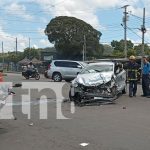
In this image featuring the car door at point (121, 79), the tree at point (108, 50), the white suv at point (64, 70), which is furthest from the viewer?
the tree at point (108, 50)

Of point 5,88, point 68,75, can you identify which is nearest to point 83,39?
point 68,75

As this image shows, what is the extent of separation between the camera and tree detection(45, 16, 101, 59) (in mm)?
82438

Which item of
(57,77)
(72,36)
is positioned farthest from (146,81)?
(72,36)

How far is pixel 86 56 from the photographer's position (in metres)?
85.2

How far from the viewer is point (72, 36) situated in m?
83.0

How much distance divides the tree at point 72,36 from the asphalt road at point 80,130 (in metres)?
67.6

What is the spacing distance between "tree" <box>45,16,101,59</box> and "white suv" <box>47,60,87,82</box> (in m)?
44.1

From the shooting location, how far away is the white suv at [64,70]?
36147mm

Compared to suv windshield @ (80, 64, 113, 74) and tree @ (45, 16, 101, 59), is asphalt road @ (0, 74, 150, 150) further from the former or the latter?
tree @ (45, 16, 101, 59)

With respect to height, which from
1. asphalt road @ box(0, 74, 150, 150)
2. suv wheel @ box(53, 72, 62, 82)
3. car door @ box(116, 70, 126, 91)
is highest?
car door @ box(116, 70, 126, 91)

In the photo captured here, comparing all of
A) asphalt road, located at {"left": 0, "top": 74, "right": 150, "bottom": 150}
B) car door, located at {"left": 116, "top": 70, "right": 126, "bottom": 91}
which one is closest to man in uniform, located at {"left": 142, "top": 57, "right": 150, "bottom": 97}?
car door, located at {"left": 116, "top": 70, "right": 126, "bottom": 91}

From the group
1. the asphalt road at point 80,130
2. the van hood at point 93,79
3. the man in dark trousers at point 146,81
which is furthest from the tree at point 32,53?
the asphalt road at point 80,130

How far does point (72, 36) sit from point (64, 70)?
4698 cm

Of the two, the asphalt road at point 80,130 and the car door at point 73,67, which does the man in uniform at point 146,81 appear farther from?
the car door at point 73,67
